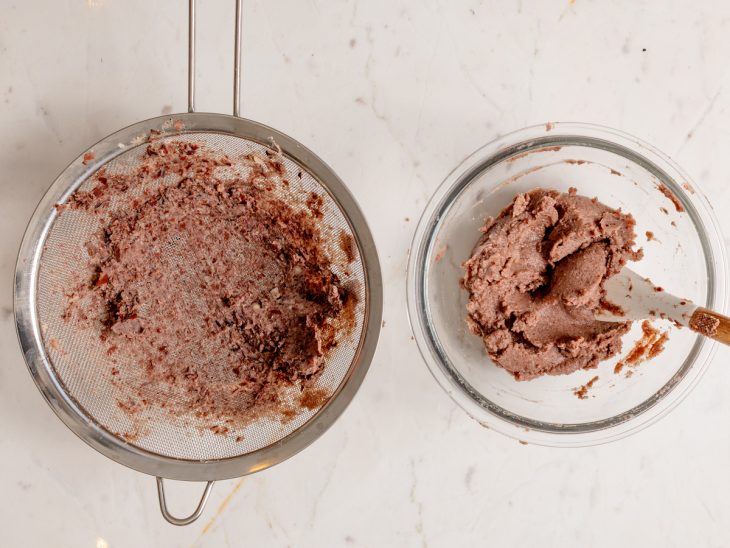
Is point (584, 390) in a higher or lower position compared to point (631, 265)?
lower


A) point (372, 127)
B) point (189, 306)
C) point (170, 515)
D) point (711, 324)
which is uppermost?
point (372, 127)

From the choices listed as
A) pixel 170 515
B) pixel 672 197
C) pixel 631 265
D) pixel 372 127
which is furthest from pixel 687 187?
pixel 170 515

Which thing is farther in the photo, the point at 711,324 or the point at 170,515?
the point at 170,515

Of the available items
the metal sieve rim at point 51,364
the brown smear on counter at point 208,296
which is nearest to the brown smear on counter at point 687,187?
the metal sieve rim at point 51,364

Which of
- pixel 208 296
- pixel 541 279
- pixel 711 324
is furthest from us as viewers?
pixel 208 296

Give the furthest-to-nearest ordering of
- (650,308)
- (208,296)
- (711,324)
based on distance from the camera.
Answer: (208,296) < (650,308) < (711,324)

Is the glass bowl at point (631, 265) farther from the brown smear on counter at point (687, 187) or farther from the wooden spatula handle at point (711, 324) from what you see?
the wooden spatula handle at point (711, 324)

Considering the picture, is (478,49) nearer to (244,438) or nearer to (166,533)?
(244,438)

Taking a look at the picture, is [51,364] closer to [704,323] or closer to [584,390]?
[584,390]
